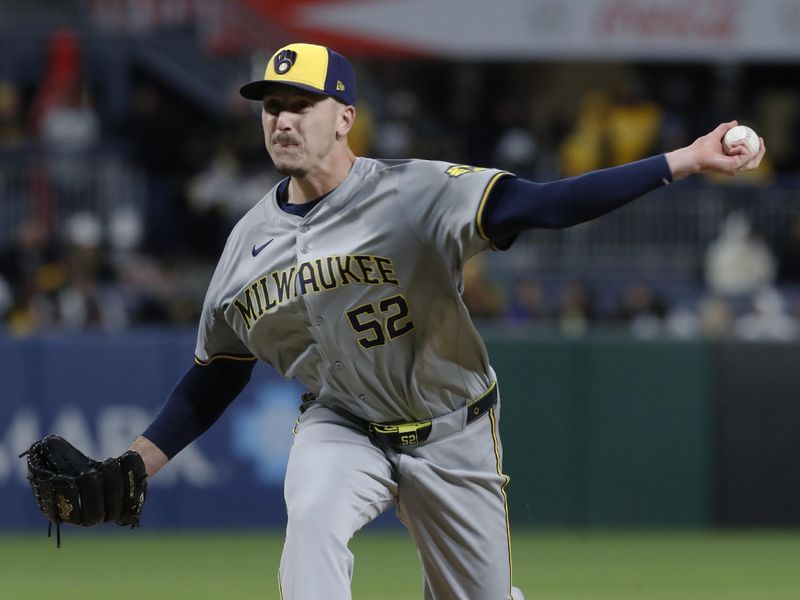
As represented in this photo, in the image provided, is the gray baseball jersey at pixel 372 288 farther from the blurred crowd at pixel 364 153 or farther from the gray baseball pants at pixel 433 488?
the blurred crowd at pixel 364 153

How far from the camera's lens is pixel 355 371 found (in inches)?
194

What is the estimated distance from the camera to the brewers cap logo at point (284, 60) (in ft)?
15.8

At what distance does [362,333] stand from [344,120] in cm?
69

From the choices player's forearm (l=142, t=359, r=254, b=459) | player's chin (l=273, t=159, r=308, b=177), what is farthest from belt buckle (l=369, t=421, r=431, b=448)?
player's chin (l=273, t=159, r=308, b=177)

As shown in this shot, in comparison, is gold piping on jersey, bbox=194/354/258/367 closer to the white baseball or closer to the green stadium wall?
the white baseball

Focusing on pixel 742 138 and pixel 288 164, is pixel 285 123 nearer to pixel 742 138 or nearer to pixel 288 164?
pixel 288 164

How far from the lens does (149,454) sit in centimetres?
519

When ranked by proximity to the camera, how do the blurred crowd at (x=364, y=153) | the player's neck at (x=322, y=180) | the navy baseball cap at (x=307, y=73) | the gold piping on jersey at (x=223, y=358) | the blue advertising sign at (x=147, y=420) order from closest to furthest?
the navy baseball cap at (x=307, y=73) → the player's neck at (x=322, y=180) → the gold piping on jersey at (x=223, y=358) → the blue advertising sign at (x=147, y=420) → the blurred crowd at (x=364, y=153)

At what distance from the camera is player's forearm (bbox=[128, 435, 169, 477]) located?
5.17m

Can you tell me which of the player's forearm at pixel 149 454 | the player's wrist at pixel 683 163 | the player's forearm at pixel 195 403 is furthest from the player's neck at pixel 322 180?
the player's wrist at pixel 683 163

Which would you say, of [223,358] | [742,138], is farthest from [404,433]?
[742,138]

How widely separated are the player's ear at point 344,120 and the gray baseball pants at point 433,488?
3.04ft

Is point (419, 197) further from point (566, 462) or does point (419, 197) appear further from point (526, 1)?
point (526, 1)

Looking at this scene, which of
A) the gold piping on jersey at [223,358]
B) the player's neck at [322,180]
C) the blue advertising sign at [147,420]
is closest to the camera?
the player's neck at [322,180]
